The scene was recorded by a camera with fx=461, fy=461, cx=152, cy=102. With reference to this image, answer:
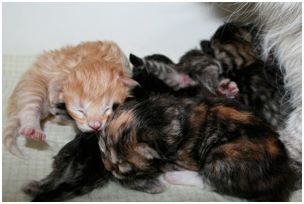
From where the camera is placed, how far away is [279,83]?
158cm

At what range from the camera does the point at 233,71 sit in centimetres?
163

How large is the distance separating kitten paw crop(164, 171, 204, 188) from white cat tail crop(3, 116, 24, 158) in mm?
464

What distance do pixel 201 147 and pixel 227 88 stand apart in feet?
1.07

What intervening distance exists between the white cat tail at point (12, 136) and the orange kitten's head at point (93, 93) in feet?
0.64

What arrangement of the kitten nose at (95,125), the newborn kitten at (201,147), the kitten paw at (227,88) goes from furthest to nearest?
the kitten paw at (227,88)
the kitten nose at (95,125)
the newborn kitten at (201,147)

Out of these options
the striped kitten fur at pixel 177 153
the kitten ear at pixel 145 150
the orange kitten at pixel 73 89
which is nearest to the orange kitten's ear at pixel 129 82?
the orange kitten at pixel 73 89

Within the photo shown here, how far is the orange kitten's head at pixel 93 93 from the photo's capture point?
4.47 ft

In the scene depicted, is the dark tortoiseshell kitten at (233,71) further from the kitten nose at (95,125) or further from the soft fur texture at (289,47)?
the kitten nose at (95,125)

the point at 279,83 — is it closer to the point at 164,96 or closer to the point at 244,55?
the point at 244,55

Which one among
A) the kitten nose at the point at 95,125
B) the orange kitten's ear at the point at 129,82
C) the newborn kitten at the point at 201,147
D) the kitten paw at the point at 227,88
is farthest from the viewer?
the kitten paw at the point at 227,88

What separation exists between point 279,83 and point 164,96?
0.45m

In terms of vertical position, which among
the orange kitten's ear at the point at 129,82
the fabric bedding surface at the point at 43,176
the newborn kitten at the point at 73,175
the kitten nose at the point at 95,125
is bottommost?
the fabric bedding surface at the point at 43,176

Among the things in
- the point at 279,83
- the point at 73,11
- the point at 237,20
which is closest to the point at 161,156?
the point at 279,83

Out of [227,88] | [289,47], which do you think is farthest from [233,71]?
[289,47]
